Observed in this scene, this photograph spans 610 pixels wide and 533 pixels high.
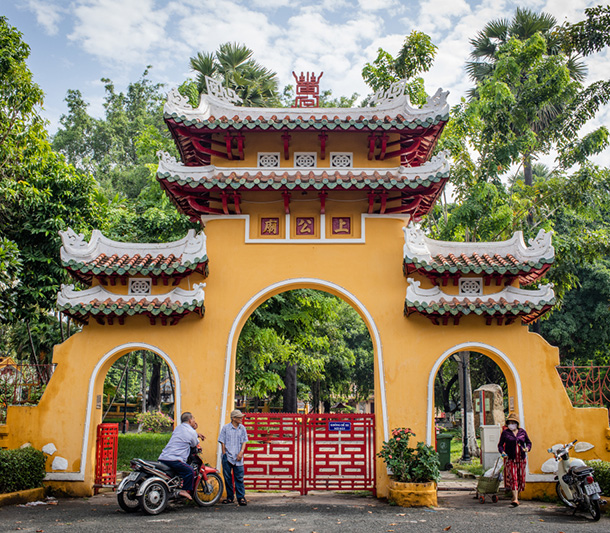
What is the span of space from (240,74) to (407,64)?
6.60 metres

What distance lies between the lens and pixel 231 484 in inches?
342

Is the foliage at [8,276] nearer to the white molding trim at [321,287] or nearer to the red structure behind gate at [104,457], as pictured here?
the red structure behind gate at [104,457]

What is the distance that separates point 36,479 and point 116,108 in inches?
1293

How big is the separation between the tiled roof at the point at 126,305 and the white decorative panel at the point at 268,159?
2.80 metres

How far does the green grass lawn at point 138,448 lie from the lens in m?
15.2

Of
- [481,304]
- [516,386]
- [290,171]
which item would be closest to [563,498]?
[516,386]

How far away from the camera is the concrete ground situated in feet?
23.0

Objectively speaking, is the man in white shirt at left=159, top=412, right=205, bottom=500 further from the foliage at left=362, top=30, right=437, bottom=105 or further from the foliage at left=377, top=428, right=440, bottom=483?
the foliage at left=362, top=30, right=437, bottom=105

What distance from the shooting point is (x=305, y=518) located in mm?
7707

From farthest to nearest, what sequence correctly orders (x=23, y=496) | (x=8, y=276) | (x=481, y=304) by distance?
(x=8, y=276), (x=481, y=304), (x=23, y=496)

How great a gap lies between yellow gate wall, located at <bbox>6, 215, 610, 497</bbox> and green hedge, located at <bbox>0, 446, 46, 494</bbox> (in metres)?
0.33

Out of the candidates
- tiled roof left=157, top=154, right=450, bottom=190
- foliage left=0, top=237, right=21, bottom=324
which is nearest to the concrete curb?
foliage left=0, top=237, right=21, bottom=324

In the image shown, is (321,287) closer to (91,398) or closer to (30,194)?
(91,398)

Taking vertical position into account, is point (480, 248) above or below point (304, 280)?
above
